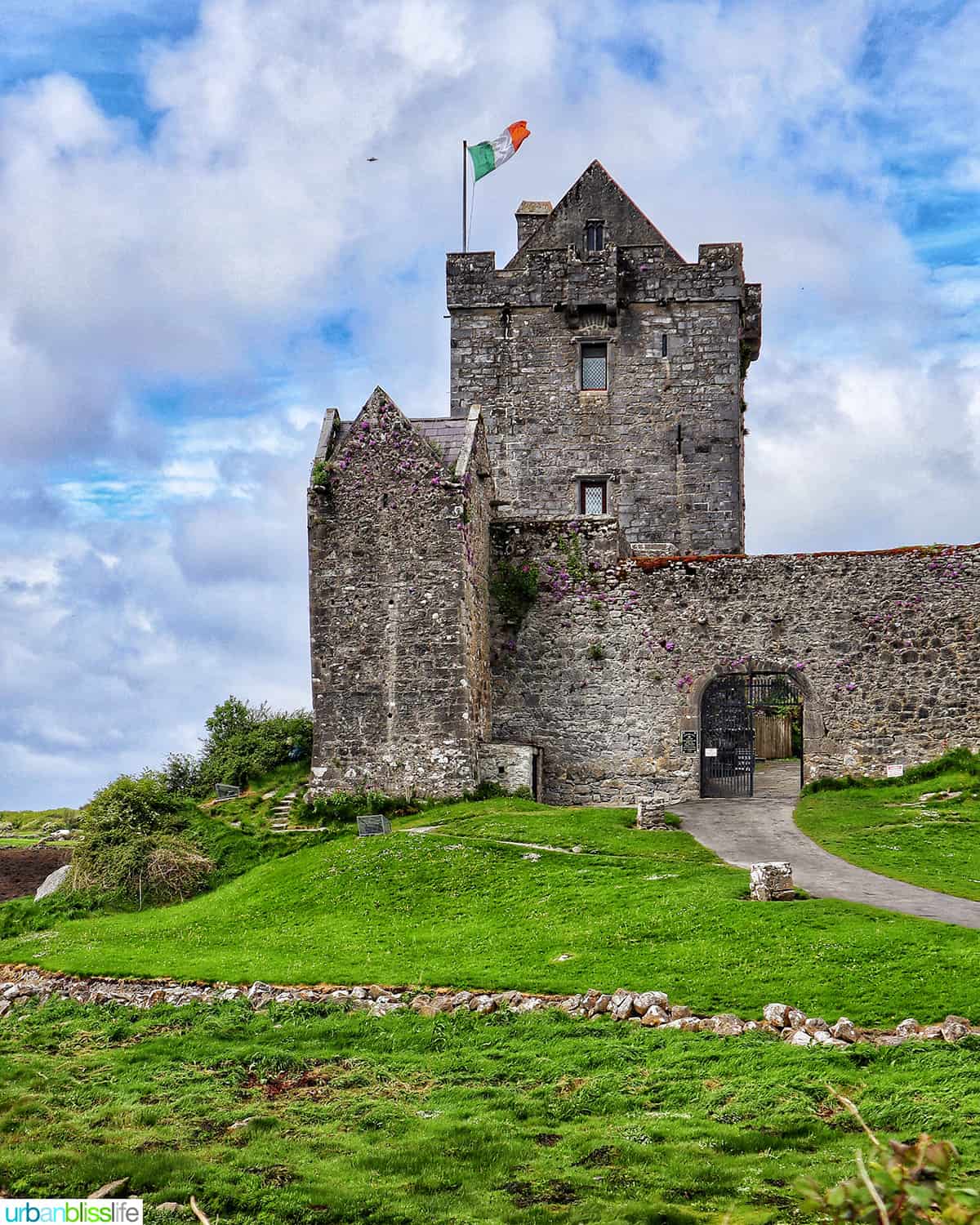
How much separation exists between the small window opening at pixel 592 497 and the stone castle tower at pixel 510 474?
0.22ft

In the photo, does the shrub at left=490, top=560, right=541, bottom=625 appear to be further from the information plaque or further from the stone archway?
the information plaque

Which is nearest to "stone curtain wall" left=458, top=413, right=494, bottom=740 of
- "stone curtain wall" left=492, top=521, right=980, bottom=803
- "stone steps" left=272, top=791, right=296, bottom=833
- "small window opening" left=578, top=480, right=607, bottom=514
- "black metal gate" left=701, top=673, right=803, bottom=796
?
"stone curtain wall" left=492, top=521, right=980, bottom=803

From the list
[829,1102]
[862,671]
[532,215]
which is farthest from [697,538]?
[829,1102]

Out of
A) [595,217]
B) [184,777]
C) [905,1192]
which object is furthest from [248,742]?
[905,1192]

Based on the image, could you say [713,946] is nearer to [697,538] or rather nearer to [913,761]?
[913,761]

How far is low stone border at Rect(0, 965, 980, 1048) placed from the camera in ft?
40.9

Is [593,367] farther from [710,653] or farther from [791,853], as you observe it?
[791,853]

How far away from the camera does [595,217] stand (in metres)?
40.0

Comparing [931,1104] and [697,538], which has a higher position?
[697,538]

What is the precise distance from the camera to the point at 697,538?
37.3 m

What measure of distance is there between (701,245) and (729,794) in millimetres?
16648

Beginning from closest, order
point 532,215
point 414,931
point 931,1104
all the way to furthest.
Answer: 1. point 931,1104
2. point 414,931
3. point 532,215

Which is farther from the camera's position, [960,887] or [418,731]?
[418,731]

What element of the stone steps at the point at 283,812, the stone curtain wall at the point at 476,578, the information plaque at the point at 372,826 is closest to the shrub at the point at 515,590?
the stone curtain wall at the point at 476,578
